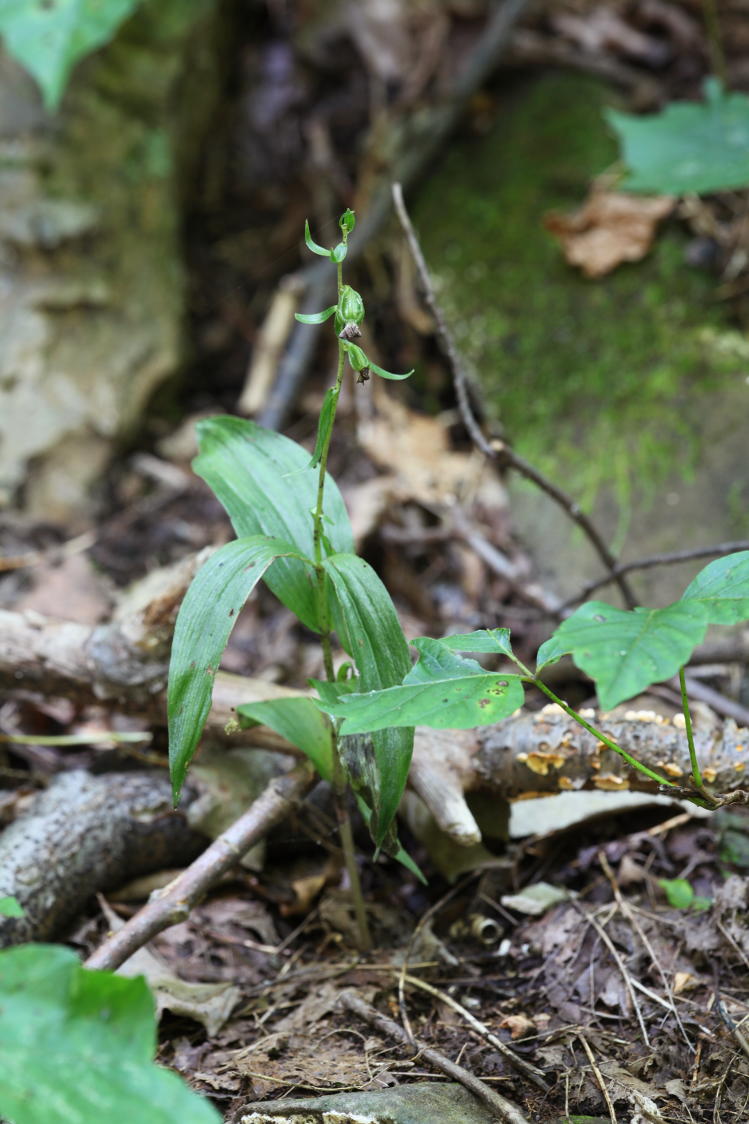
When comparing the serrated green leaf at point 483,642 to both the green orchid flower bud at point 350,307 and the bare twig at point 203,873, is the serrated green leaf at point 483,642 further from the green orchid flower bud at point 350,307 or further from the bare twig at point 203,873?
the bare twig at point 203,873

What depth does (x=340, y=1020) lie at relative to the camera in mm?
1484

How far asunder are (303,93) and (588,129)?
1.28 meters

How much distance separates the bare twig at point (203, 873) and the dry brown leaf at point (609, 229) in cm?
216

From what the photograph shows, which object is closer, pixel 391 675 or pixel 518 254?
pixel 391 675

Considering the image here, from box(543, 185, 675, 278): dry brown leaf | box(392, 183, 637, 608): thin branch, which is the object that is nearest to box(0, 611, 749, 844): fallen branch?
box(392, 183, 637, 608): thin branch

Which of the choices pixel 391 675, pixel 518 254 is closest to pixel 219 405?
pixel 518 254

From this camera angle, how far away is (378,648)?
132 cm

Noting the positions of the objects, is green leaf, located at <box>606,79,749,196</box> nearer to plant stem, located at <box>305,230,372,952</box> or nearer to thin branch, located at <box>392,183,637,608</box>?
thin branch, located at <box>392,183,637,608</box>

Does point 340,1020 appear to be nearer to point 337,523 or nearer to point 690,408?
→ point 337,523

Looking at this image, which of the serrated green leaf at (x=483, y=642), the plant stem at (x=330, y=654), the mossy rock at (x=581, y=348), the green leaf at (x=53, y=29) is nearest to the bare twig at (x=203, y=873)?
the plant stem at (x=330, y=654)

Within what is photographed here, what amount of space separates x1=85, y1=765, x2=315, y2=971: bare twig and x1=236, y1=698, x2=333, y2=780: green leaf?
98 mm

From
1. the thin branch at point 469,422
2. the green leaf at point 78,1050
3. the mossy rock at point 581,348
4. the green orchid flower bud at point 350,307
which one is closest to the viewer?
the green leaf at point 78,1050

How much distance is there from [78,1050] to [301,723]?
67 cm

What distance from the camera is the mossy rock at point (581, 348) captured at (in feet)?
8.61
